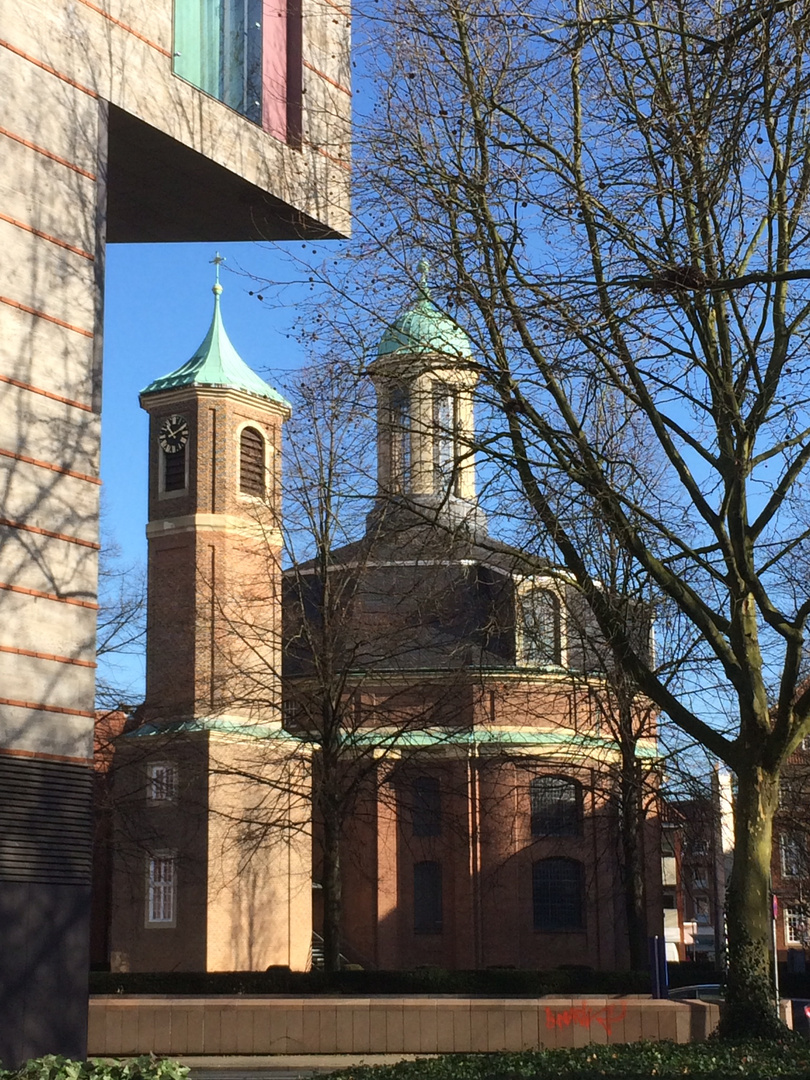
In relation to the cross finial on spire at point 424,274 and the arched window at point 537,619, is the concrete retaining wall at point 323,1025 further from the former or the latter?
the cross finial on spire at point 424,274

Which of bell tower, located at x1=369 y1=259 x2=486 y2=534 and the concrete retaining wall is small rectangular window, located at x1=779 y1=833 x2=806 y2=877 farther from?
bell tower, located at x1=369 y1=259 x2=486 y2=534

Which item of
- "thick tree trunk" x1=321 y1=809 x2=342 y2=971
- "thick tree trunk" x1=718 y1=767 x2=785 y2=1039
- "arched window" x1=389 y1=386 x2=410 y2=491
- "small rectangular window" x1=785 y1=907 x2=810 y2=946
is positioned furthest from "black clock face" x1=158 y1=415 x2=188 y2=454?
"thick tree trunk" x1=718 y1=767 x2=785 y2=1039

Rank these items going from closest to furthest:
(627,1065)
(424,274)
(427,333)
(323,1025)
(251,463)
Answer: (627,1065)
(424,274)
(427,333)
(323,1025)
(251,463)

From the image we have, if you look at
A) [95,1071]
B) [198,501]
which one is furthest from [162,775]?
[95,1071]

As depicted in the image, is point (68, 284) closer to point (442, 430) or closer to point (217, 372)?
point (442, 430)

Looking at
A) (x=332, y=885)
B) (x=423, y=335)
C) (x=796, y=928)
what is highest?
(x=423, y=335)

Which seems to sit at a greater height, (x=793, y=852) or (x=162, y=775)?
(x=162, y=775)

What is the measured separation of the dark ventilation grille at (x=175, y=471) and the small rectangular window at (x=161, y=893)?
11288 mm

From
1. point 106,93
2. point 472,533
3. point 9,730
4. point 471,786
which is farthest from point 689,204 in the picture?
point 471,786

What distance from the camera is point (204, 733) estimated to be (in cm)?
4088

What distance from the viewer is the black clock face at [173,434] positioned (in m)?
46.1

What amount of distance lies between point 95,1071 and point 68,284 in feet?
29.0

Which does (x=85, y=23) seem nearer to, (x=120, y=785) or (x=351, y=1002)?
(x=351, y=1002)

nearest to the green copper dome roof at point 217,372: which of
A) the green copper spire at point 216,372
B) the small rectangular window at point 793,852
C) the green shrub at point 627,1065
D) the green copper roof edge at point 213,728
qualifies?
the green copper spire at point 216,372
